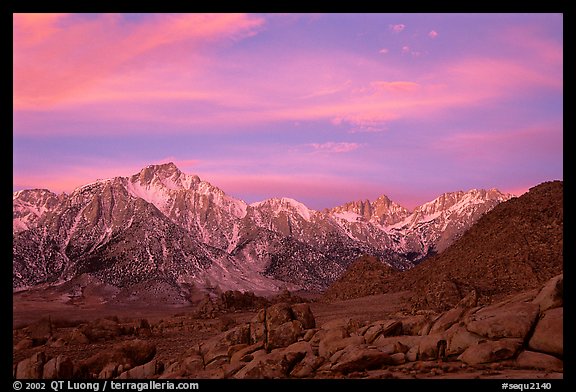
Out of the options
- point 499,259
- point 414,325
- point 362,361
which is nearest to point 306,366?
point 362,361

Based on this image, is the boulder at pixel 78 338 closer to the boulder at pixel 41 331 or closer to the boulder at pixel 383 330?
the boulder at pixel 41 331

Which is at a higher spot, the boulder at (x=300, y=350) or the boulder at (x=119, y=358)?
the boulder at (x=300, y=350)

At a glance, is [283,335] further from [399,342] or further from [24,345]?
[24,345]

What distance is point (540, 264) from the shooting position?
5597 cm

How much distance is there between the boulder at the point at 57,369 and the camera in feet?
99.9

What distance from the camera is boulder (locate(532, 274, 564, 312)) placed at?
954 inches

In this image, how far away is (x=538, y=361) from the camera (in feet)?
70.3

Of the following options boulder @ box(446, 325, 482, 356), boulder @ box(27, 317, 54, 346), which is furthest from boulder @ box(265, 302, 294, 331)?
boulder @ box(27, 317, 54, 346)

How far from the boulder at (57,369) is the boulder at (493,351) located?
2009cm

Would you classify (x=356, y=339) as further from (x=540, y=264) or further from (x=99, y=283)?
(x=99, y=283)

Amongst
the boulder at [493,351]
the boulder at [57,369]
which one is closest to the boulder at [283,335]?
the boulder at [57,369]

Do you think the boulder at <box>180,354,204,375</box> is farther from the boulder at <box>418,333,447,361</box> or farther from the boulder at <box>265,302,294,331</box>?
the boulder at <box>418,333,447,361</box>
